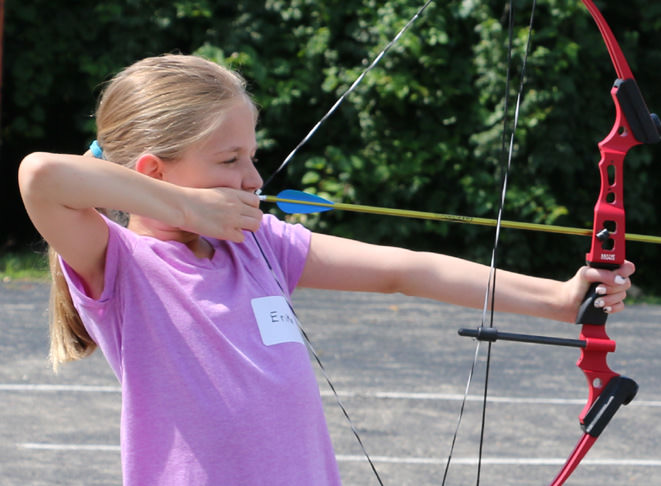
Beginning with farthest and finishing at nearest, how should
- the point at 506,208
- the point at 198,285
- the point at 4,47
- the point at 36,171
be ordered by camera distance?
the point at 4,47 → the point at 506,208 → the point at 198,285 → the point at 36,171

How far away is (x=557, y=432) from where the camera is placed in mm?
3848

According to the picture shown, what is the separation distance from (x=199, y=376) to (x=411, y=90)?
23.0ft

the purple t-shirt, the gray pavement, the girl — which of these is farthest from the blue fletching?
the gray pavement

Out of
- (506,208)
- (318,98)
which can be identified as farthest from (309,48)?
(506,208)

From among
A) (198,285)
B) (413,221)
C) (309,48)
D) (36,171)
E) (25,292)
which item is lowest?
(25,292)

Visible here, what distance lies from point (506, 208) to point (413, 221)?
0.74 metres

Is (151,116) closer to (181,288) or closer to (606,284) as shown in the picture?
(181,288)

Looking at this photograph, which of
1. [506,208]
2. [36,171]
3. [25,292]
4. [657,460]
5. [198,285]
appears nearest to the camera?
[36,171]

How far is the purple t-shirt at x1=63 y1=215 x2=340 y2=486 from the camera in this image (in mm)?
1329

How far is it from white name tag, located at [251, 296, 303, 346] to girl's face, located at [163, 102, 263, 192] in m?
0.16

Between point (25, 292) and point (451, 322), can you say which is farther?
point (25, 292)

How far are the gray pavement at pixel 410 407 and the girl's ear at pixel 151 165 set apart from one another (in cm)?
196

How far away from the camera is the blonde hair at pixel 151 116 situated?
1.45m

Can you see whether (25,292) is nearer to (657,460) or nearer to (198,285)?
(657,460)
